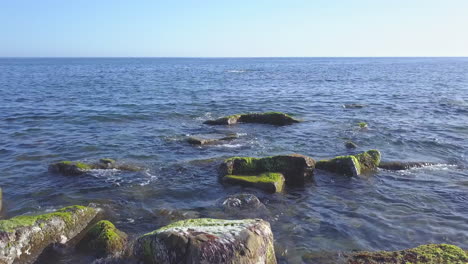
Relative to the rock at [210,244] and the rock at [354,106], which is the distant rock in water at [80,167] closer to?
the rock at [210,244]

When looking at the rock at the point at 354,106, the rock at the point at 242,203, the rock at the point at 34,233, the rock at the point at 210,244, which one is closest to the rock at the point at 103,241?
the rock at the point at 34,233

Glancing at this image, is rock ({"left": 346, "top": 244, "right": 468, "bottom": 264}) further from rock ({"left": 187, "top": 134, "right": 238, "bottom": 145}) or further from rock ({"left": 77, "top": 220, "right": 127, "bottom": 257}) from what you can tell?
rock ({"left": 187, "top": 134, "right": 238, "bottom": 145})

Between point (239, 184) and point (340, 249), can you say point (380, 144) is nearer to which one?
point (239, 184)

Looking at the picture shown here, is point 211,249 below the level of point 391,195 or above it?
above

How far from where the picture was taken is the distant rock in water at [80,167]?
1630 cm

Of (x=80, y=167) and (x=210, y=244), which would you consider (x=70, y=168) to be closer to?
(x=80, y=167)

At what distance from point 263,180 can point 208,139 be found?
7779mm

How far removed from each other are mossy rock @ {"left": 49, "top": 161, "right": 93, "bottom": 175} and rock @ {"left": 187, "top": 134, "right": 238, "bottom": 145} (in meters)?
6.30

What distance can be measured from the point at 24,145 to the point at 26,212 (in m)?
9.73

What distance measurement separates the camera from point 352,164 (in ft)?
53.6

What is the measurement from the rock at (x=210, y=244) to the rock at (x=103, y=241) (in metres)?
1.13

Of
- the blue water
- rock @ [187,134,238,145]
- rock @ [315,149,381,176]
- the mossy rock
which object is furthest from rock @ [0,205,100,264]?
rock @ [315,149,381,176]

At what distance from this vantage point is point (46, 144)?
21328mm

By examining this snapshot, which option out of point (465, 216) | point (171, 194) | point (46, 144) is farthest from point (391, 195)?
point (46, 144)
